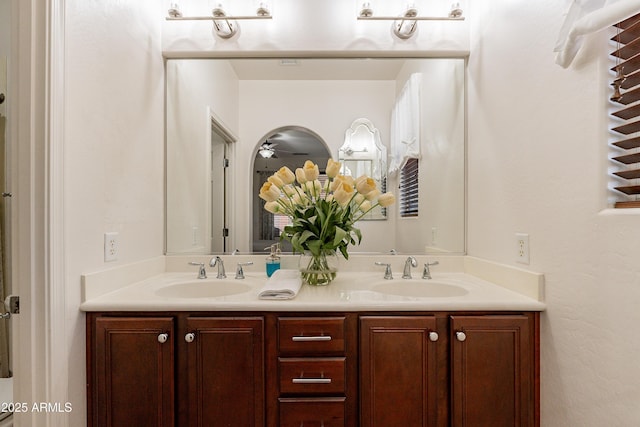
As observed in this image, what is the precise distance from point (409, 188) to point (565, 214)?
2.57 feet

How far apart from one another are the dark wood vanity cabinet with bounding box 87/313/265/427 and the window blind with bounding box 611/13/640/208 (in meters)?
1.16

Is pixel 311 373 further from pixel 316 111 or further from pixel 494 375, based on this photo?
pixel 316 111

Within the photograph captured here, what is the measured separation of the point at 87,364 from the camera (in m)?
1.05

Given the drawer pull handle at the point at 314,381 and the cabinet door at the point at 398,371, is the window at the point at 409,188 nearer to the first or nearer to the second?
the cabinet door at the point at 398,371

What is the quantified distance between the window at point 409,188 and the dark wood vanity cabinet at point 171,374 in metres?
1.00

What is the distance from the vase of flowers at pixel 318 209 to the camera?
132cm

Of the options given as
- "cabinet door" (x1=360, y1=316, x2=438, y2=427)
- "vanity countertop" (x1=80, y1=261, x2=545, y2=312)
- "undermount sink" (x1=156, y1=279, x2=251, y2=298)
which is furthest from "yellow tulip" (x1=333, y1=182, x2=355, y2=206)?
"undermount sink" (x1=156, y1=279, x2=251, y2=298)

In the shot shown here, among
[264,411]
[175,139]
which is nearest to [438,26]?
[175,139]

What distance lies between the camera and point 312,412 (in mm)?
1061

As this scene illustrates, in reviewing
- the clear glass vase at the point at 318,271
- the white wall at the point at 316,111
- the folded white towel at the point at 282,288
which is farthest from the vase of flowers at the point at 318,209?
the white wall at the point at 316,111

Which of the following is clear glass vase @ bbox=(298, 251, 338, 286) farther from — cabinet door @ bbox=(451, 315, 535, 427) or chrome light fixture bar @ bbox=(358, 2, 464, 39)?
chrome light fixture bar @ bbox=(358, 2, 464, 39)

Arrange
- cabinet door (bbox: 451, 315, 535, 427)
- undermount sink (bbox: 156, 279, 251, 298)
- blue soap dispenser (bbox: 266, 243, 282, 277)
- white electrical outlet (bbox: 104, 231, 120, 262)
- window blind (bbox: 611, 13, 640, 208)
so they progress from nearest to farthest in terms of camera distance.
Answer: window blind (bbox: 611, 13, 640, 208), cabinet door (bbox: 451, 315, 535, 427), white electrical outlet (bbox: 104, 231, 120, 262), undermount sink (bbox: 156, 279, 251, 298), blue soap dispenser (bbox: 266, 243, 282, 277)

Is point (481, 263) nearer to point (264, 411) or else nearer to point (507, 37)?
point (507, 37)

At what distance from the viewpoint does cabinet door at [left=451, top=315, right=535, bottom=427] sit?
3.43 feet
